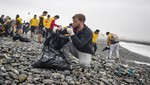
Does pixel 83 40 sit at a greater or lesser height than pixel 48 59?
greater

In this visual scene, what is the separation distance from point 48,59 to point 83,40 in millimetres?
1138

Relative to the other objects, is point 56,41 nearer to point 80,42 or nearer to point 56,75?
point 80,42

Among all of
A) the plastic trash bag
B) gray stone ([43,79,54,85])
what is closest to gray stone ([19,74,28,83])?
gray stone ([43,79,54,85])

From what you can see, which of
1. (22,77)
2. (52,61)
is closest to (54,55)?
(52,61)

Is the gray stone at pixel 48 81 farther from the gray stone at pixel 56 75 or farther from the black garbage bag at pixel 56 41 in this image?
the black garbage bag at pixel 56 41

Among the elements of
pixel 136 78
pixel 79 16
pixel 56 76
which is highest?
pixel 79 16

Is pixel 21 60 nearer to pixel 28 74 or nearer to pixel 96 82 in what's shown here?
pixel 28 74

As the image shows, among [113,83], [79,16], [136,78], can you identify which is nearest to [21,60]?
[79,16]

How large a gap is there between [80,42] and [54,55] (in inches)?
32.7

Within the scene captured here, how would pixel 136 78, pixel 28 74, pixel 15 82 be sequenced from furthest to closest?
pixel 136 78
pixel 28 74
pixel 15 82

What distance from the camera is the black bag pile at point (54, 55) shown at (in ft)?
21.2

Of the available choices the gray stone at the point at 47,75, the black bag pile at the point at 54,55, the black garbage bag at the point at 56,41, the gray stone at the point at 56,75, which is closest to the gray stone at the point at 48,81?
the gray stone at the point at 47,75

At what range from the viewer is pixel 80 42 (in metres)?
6.48

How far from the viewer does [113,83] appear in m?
7.31
